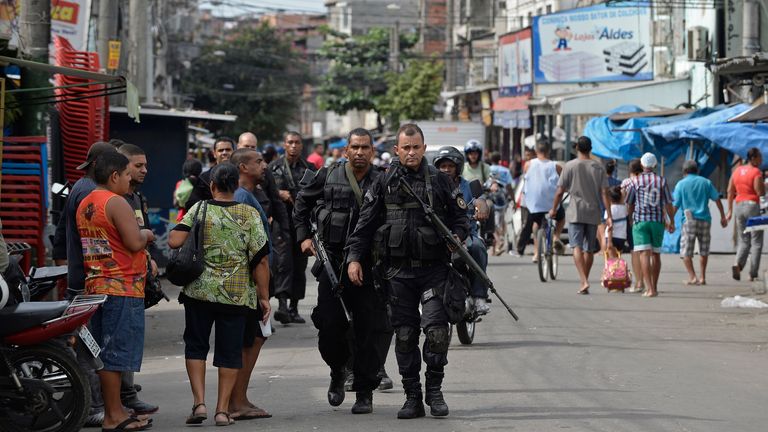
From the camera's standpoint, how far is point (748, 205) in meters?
19.5

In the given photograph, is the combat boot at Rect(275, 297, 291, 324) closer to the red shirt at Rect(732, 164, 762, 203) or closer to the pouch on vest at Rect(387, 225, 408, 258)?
the pouch on vest at Rect(387, 225, 408, 258)

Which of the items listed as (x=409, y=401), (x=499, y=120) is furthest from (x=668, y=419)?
(x=499, y=120)

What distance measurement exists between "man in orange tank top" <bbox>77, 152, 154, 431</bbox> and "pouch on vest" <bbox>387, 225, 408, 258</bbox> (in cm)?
161

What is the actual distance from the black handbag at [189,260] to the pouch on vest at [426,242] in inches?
55.5

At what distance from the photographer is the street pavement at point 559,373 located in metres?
8.66

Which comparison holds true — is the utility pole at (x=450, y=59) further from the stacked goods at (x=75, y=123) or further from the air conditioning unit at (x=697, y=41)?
the stacked goods at (x=75, y=123)

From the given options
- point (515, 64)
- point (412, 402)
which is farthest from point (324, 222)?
point (515, 64)

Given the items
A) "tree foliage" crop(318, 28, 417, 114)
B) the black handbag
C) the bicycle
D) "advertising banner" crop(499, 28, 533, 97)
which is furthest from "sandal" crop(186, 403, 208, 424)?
"tree foliage" crop(318, 28, 417, 114)

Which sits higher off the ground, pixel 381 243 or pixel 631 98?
pixel 631 98

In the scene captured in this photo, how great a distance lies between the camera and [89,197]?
8234 mm

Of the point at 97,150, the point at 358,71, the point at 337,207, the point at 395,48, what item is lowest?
the point at 337,207

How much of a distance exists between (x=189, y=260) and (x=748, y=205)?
13015mm

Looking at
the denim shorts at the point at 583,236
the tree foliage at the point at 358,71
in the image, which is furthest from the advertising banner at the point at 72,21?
the tree foliage at the point at 358,71

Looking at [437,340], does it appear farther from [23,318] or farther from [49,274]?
[49,274]
